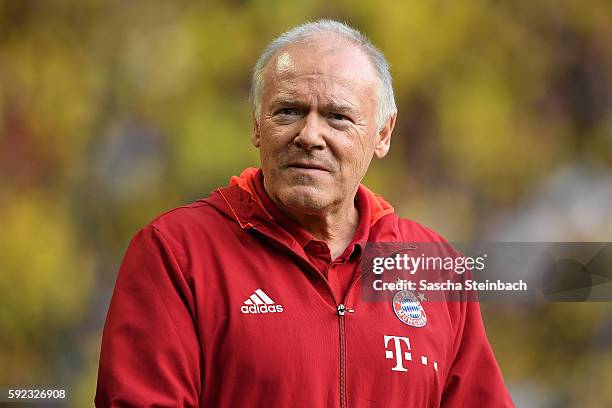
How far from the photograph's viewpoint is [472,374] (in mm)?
2527

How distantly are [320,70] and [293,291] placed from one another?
53cm

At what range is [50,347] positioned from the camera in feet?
10.0

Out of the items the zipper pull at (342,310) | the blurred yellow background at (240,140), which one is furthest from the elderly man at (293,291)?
the blurred yellow background at (240,140)

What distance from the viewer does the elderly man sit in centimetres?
216

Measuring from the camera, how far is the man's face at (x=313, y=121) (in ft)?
7.68

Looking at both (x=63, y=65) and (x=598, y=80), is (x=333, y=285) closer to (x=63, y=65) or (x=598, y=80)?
(x=63, y=65)

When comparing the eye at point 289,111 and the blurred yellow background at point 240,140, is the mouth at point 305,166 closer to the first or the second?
the eye at point 289,111

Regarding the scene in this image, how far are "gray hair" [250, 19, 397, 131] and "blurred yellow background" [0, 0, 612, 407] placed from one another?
2.54 ft

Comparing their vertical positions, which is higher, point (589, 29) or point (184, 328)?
point (589, 29)

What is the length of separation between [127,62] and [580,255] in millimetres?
1677

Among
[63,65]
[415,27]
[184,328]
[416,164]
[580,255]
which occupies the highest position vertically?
[415,27]

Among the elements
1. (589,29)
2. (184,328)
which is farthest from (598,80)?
(184,328)

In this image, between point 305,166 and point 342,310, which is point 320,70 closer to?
point 305,166

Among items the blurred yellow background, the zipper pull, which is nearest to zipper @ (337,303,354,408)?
the zipper pull
